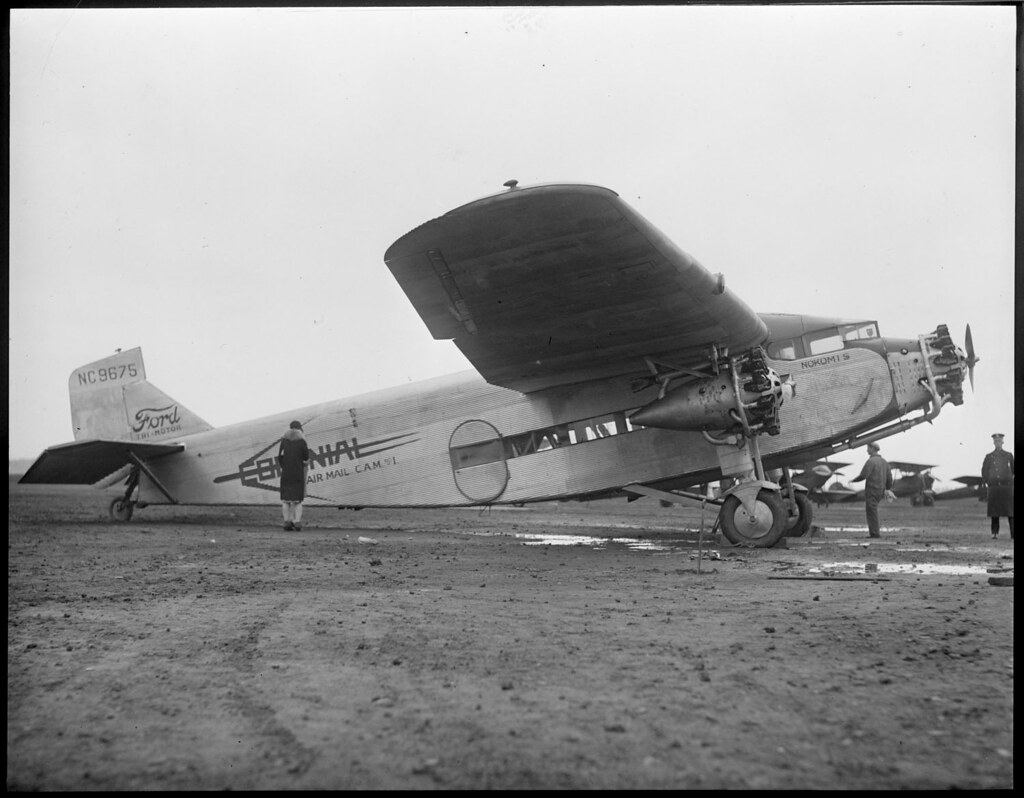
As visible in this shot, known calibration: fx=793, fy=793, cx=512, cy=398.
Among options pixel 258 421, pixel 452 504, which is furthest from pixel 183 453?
pixel 452 504

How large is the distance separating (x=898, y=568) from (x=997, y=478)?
536 centimetres

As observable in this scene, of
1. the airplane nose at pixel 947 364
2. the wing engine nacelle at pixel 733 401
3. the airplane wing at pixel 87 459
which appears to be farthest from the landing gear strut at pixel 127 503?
the airplane nose at pixel 947 364

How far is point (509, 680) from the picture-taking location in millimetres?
3477

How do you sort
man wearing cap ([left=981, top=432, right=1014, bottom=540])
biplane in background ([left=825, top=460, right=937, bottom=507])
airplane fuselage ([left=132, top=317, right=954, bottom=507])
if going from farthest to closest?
1. biplane in background ([left=825, top=460, right=937, bottom=507])
2. man wearing cap ([left=981, top=432, right=1014, bottom=540])
3. airplane fuselage ([left=132, top=317, right=954, bottom=507])

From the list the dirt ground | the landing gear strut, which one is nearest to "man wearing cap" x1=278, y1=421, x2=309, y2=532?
the landing gear strut

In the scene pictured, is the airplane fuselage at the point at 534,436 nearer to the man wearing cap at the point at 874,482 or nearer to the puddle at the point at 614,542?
the puddle at the point at 614,542

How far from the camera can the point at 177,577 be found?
6.88 metres

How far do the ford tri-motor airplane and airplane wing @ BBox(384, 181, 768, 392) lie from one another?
24 mm

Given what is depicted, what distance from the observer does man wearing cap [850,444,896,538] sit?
12203 millimetres

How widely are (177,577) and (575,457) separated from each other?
216 inches

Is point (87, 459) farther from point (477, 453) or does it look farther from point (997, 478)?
point (997, 478)

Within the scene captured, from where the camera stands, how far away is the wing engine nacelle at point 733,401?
9305 mm

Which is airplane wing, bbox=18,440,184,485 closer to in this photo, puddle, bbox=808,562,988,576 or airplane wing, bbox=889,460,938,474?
puddle, bbox=808,562,988,576

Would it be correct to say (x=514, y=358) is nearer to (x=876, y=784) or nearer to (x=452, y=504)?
(x=452, y=504)
